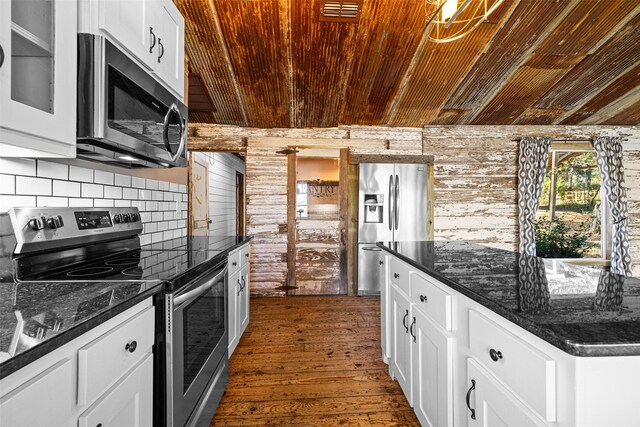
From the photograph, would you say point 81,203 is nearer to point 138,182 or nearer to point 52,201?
point 52,201

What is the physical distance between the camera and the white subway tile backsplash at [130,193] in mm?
1953

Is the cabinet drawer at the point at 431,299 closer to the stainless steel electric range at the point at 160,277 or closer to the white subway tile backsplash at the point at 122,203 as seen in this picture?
the stainless steel electric range at the point at 160,277

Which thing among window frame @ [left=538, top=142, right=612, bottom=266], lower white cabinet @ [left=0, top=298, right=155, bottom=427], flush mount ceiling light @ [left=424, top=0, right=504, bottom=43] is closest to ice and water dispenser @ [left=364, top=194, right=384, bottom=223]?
flush mount ceiling light @ [left=424, top=0, right=504, bottom=43]

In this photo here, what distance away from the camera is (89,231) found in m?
1.52

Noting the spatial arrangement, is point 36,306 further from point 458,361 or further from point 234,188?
point 234,188

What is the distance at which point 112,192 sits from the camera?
184cm

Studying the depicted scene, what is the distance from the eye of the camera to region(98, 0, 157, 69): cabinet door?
1.23m

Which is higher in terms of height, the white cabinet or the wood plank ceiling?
the wood plank ceiling

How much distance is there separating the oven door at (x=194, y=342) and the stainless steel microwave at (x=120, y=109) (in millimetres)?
669

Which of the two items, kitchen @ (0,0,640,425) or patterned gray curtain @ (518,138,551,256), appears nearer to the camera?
kitchen @ (0,0,640,425)

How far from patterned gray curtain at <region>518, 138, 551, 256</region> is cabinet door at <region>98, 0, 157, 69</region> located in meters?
4.37

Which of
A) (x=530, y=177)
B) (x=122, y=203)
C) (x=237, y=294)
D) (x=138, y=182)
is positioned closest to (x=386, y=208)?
(x=530, y=177)

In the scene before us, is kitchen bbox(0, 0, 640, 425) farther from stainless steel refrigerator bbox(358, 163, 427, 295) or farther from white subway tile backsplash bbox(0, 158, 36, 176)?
stainless steel refrigerator bbox(358, 163, 427, 295)


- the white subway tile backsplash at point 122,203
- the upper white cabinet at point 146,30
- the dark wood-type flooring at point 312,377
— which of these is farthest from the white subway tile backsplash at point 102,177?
the dark wood-type flooring at point 312,377
